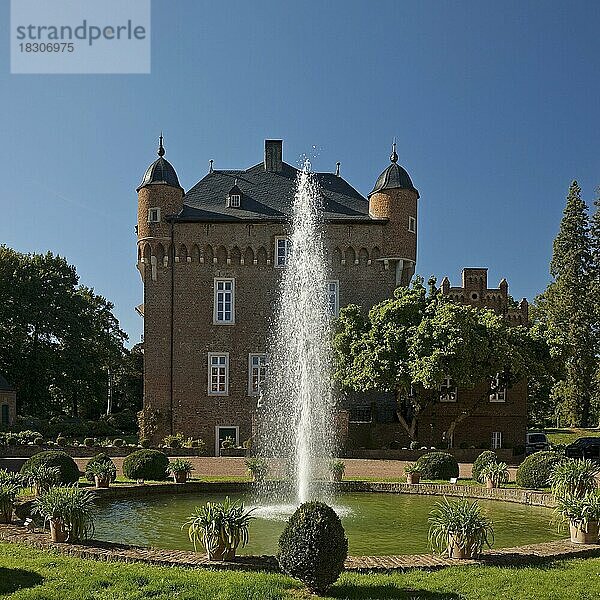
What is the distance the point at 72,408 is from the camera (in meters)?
56.3

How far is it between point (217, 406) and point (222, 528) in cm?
2813

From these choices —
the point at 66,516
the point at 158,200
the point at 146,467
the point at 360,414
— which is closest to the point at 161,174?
the point at 158,200

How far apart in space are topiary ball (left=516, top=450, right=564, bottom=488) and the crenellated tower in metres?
18.6

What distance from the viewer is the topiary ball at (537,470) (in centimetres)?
2019

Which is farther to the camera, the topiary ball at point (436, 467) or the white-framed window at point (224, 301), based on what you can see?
the white-framed window at point (224, 301)

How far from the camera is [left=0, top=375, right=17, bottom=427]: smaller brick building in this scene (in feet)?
154

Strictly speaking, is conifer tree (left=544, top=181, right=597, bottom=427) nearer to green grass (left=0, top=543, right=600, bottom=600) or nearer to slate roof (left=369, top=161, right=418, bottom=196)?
slate roof (left=369, top=161, right=418, bottom=196)

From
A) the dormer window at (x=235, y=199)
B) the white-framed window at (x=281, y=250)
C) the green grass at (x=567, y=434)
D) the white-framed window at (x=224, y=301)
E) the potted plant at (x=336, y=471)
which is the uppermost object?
the dormer window at (x=235, y=199)

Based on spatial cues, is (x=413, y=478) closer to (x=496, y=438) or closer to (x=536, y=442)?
(x=496, y=438)

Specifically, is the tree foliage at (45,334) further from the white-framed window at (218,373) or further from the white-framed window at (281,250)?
the white-framed window at (281,250)

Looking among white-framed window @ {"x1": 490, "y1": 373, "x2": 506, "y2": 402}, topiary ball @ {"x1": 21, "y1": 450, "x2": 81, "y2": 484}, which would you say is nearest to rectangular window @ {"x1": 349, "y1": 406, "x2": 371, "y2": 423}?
white-framed window @ {"x1": 490, "y1": 373, "x2": 506, "y2": 402}

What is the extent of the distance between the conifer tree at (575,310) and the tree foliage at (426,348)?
18649 mm

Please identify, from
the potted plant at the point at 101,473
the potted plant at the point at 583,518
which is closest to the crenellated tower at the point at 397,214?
the potted plant at the point at 101,473

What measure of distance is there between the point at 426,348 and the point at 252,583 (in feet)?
74.3
